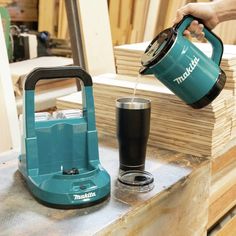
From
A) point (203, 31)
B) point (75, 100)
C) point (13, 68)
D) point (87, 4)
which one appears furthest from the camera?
point (13, 68)

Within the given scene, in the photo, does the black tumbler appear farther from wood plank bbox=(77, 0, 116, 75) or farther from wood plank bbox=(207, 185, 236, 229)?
wood plank bbox=(77, 0, 116, 75)

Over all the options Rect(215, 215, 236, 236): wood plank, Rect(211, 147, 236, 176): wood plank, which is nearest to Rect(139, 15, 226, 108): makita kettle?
Rect(211, 147, 236, 176): wood plank

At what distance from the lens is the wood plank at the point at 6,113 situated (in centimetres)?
138

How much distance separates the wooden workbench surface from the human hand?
0.37 m

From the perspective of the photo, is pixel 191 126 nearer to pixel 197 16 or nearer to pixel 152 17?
pixel 197 16

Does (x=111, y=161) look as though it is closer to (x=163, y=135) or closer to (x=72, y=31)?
(x=163, y=135)

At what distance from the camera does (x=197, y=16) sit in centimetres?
113

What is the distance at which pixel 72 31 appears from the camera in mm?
1923

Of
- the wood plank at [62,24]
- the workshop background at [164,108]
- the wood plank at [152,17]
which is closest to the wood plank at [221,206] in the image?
the workshop background at [164,108]

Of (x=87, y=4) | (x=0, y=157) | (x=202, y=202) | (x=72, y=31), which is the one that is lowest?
(x=202, y=202)

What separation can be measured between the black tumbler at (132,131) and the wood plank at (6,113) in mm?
496

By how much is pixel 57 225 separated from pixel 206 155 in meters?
0.56

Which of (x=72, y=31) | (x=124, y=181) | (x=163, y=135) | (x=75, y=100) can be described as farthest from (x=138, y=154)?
(x=72, y=31)

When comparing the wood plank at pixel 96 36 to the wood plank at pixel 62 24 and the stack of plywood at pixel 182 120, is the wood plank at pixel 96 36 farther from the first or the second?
the wood plank at pixel 62 24
